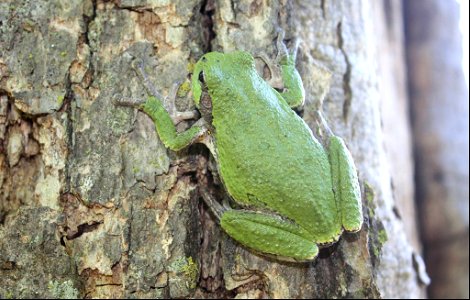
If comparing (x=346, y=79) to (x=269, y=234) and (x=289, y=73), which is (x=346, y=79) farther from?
(x=269, y=234)

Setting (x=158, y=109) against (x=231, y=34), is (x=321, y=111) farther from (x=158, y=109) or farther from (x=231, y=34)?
(x=158, y=109)

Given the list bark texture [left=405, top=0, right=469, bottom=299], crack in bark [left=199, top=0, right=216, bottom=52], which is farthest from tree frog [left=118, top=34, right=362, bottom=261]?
bark texture [left=405, top=0, right=469, bottom=299]

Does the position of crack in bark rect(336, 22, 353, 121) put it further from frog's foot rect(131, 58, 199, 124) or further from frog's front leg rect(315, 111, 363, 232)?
frog's foot rect(131, 58, 199, 124)

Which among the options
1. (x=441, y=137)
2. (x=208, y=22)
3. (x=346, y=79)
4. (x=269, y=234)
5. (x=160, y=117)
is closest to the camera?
(x=269, y=234)

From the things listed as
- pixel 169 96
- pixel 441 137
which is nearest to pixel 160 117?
pixel 169 96

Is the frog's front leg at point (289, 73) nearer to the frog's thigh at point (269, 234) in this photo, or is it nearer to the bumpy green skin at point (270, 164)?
the bumpy green skin at point (270, 164)

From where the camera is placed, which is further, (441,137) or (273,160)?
(441,137)
